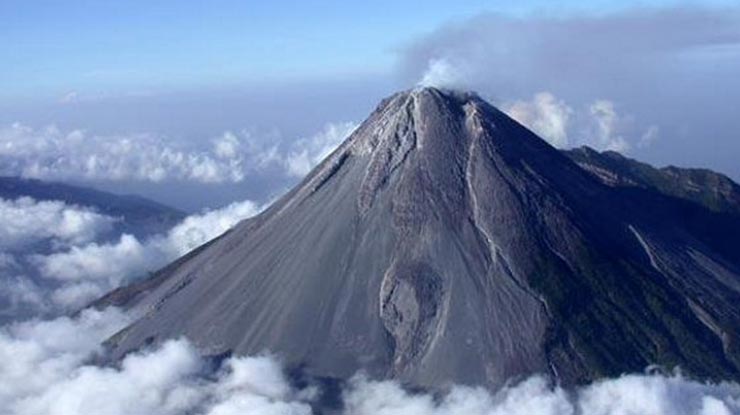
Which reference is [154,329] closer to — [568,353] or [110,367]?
[110,367]

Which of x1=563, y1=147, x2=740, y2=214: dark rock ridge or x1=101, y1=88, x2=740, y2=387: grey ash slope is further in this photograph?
x1=563, y1=147, x2=740, y2=214: dark rock ridge

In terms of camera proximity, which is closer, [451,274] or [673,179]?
[451,274]

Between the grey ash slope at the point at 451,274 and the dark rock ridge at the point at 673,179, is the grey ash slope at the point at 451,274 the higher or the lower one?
the lower one

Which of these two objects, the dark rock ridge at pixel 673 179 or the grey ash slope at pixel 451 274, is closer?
the grey ash slope at pixel 451 274

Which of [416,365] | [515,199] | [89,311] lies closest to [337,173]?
[515,199]

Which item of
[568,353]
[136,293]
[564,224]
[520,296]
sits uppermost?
[136,293]

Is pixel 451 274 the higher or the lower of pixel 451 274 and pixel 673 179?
the lower

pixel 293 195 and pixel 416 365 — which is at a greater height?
pixel 293 195

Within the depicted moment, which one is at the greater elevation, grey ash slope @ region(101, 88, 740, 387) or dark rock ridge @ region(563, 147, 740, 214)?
dark rock ridge @ region(563, 147, 740, 214)
